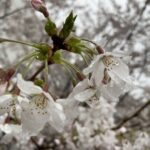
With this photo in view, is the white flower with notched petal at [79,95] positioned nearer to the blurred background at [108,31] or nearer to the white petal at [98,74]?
the white petal at [98,74]

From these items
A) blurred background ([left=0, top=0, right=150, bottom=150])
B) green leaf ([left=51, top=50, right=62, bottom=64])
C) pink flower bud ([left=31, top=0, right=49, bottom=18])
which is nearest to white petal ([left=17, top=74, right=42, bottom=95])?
green leaf ([left=51, top=50, right=62, bottom=64])

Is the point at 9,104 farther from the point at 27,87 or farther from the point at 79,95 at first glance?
the point at 79,95

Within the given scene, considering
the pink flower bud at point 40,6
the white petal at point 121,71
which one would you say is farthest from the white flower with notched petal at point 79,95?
the pink flower bud at point 40,6

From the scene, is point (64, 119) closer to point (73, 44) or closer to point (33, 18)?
point (73, 44)

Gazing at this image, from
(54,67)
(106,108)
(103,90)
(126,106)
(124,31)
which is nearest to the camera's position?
(103,90)

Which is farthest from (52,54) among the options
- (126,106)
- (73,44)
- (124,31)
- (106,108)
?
(126,106)

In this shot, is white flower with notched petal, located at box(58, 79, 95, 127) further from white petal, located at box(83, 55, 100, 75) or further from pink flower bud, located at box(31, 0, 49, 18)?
pink flower bud, located at box(31, 0, 49, 18)

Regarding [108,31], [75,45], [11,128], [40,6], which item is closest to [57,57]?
[75,45]
